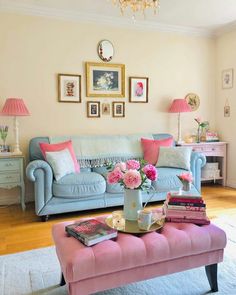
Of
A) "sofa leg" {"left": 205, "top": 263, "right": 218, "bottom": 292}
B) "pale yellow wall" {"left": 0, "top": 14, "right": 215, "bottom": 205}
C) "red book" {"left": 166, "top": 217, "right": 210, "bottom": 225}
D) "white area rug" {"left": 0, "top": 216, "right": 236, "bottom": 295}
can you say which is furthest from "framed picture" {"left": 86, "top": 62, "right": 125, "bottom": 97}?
"sofa leg" {"left": 205, "top": 263, "right": 218, "bottom": 292}


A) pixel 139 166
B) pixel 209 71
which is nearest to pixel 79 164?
pixel 139 166

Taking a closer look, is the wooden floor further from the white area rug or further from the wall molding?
the wall molding

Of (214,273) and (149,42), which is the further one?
(149,42)

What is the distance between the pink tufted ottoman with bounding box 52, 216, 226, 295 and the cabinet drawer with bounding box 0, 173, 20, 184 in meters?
1.85

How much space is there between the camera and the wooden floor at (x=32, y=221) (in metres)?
2.74

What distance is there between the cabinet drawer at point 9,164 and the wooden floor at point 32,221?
0.57 metres

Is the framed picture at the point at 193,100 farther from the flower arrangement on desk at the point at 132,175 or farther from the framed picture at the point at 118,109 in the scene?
the flower arrangement on desk at the point at 132,175

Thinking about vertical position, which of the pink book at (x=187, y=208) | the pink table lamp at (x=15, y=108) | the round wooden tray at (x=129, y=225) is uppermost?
the pink table lamp at (x=15, y=108)

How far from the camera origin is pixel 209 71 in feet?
16.6

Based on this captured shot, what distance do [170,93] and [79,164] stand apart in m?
2.06

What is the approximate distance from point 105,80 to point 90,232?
3.01 metres

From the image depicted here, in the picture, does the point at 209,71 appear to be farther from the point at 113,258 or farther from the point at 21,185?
the point at 113,258

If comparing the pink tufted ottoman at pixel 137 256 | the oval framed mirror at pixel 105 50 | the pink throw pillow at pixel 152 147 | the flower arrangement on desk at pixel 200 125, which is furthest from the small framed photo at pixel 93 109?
the pink tufted ottoman at pixel 137 256

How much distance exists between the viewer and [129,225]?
6.45 ft
